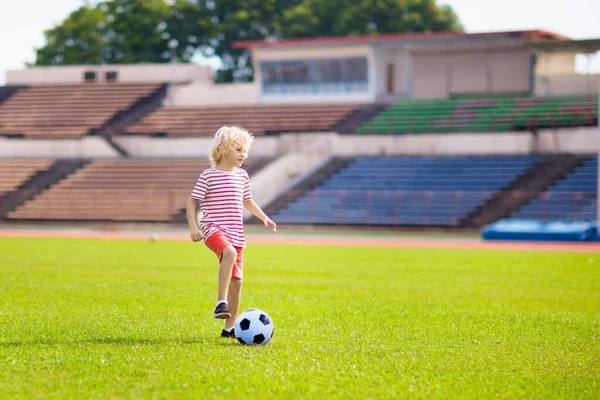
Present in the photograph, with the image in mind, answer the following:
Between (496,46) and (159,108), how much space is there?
61.1ft

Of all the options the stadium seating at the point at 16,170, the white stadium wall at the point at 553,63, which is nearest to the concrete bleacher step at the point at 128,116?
the stadium seating at the point at 16,170

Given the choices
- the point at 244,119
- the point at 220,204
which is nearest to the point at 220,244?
the point at 220,204

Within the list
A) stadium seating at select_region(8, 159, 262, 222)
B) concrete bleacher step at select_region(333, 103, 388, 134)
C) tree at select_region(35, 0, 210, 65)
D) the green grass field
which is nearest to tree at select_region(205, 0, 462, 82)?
tree at select_region(35, 0, 210, 65)

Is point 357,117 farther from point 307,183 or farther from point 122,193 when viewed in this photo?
point 122,193

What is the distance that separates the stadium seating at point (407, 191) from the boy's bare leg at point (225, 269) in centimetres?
2714

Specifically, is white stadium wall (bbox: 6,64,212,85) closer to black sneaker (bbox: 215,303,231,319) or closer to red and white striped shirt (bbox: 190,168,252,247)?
red and white striped shirt (bbox: 190,168,252,247)

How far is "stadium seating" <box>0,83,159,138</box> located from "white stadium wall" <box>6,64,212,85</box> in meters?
1.22

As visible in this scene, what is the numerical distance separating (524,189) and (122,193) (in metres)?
17.0

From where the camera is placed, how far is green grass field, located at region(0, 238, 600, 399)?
5.88 m

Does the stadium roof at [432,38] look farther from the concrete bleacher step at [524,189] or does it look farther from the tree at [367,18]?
the tree at [367,18]

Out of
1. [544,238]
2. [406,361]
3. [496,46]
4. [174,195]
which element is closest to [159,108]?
[174,195]

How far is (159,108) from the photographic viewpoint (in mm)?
50500

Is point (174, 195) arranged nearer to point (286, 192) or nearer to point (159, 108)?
point (286, 192)

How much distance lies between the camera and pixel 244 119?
155 feet
